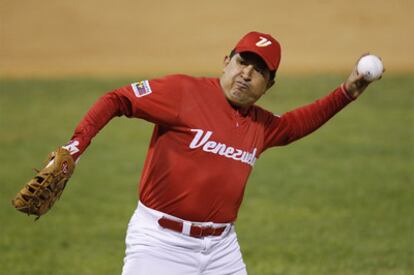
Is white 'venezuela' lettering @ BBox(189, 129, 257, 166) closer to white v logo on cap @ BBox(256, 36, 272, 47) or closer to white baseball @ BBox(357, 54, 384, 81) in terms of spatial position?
white v logo on cap @ BBox(256, 36, 272, 47)

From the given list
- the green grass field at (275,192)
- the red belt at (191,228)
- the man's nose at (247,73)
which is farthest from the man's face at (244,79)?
the green grass field at (275,192)

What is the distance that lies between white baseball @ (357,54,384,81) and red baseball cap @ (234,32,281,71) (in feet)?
1.97

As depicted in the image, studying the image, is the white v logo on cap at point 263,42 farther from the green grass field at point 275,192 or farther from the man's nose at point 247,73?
the green grass field at point 275,192

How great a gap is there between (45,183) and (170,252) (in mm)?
884

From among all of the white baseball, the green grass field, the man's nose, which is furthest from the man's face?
the green grass field

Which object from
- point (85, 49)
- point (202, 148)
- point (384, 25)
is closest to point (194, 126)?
point (202, 148)

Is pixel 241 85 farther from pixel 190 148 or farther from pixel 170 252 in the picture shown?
pixel 170 252

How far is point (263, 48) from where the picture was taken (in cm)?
516

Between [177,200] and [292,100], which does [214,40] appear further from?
[177,200]

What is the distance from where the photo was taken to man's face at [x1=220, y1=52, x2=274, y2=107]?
16.9 feet

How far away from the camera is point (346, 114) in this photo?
1603 centimetres

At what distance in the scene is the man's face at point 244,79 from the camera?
5156 millimetres

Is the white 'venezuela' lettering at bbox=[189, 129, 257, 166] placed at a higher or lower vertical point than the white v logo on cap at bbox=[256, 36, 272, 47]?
lower

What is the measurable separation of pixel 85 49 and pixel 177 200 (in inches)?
692
